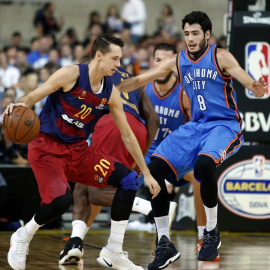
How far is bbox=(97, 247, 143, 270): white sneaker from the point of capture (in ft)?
18.5

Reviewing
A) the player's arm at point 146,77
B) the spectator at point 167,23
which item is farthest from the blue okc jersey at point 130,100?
the spectator at point 167,23

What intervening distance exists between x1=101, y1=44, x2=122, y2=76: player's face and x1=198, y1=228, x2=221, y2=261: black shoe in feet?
5.73

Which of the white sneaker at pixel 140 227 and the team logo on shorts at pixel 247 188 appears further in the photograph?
the white sneaker at pixel 140 227

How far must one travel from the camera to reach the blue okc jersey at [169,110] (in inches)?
298

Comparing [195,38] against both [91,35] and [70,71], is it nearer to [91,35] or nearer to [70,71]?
[70,71]

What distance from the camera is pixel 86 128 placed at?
5992 millimetres

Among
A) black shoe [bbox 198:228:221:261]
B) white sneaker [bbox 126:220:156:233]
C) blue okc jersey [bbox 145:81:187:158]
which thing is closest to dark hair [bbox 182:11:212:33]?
blue okc jersey [bbox 145:81:187:158]

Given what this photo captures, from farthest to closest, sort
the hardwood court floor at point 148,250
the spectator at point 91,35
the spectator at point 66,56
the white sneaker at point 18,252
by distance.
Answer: the spectator at point 91,35, the spectator at point 66,56, the hardwood court floor at point 148,250, the white sneaker at point 18,252

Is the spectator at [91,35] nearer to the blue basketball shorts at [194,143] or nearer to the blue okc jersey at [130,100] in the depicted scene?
the blue okc jersey at [130,100]

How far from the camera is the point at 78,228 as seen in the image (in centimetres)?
645

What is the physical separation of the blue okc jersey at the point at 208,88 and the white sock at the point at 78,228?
4.91 ft

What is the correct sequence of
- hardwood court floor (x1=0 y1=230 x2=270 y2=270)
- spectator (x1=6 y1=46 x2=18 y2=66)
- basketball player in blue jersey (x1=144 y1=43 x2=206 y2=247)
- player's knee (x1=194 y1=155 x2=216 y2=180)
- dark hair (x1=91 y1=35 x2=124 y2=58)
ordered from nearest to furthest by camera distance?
dark hair (x1=91 y1=35 x2=124 y2=58) < player's knee (x1=194 y1=155 x2=216 y2=180) < hardwood court floor (x1=0 y1=230 x2=270 y2=270) < basketball player in blue jersey (x1=144 y1=43 x2=206 y2=247) < spectator (x1=6 y1=46 x2=18 y2=66)

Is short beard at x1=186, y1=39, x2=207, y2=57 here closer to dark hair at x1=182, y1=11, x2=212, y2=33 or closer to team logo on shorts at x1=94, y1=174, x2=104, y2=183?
dark hair at x1=182, y1=11, x2=212, y2=33

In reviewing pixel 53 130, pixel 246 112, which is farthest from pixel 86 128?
pixel 246 112
